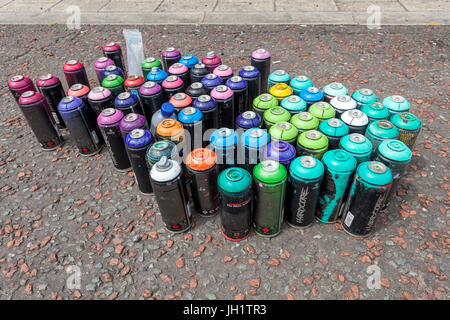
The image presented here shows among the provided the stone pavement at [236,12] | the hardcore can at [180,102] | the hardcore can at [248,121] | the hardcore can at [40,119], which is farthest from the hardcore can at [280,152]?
the stone pavement at [236,12]

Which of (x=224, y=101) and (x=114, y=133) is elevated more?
(x=224, y=101)

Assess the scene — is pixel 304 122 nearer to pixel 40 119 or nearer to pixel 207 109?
pixel 207 109

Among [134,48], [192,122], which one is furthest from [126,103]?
[134,48]

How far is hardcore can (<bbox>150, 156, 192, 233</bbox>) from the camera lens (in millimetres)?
3160

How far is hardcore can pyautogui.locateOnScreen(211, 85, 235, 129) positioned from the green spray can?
1.35 metres

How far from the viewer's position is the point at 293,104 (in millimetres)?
4133

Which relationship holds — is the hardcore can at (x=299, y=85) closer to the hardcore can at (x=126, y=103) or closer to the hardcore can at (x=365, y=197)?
the hardcore can at (x=365, y=197)

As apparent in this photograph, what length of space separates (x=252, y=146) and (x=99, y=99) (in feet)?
8.35

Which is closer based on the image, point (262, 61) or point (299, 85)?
point (299, 85)

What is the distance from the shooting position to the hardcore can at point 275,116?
3.91m

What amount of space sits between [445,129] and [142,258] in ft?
18.0

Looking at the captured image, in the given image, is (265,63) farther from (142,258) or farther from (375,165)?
(142,258)
